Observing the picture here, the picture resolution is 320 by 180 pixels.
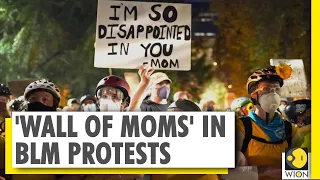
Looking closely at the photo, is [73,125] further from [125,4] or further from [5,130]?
[125,4]

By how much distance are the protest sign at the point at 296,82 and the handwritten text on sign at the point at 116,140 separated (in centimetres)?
77

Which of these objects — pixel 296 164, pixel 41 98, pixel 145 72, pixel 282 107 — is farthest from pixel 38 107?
pixel 296 164

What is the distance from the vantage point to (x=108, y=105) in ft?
19.4

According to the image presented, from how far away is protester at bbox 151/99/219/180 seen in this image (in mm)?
5867

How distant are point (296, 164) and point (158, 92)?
50.4 inches

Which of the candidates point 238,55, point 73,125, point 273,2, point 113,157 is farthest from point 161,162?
point 273,2

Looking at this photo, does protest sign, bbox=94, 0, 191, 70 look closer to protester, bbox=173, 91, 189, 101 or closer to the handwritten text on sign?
protester, bbox=173, 91, 189, 101

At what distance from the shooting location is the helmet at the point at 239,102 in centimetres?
605

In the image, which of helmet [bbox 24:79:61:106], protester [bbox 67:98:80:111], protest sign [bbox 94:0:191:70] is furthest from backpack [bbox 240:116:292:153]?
helmet [bbox 24:79:61:106]

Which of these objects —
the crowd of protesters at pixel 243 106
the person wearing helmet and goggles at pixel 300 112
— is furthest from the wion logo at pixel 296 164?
the person wearing helmet and goggles at pixel 300 112

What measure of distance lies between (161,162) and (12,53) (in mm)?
1561

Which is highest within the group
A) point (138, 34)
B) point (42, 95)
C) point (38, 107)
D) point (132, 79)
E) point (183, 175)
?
point (138, 34)

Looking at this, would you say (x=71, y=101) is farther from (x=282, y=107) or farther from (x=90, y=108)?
(x=282, y=107)

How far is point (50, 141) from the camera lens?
5.58 metres
